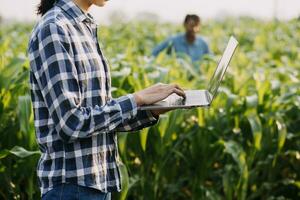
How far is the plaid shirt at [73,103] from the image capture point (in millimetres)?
1928

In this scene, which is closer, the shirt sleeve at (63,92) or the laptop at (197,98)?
the shirt sleeve at (63,92)

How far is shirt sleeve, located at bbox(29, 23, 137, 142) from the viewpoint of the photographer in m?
1.92

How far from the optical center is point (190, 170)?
432cm

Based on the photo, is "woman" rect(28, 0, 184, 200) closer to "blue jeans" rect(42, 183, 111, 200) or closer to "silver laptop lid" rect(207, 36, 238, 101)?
"blue jeans" rect(42, 183, 111, 200)

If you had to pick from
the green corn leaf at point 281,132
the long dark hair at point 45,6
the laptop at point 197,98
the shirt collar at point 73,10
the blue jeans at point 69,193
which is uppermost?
the long dark hair at point 45,6

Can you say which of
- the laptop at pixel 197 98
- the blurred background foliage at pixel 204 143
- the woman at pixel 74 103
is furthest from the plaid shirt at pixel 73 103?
the blurred background foliage at pixel 204 143

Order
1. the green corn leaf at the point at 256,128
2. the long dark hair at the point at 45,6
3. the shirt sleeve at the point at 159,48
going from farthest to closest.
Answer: the shirt sleeve at the point at 159,48 → the green corn leaf at the point at 256,128 → the long dark hair at the point at 45,6

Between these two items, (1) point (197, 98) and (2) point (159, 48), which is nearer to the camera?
(1) point (197, 98)

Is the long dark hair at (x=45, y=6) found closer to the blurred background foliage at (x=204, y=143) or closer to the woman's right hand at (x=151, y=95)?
the woman's right hand at (x=151, y=95)

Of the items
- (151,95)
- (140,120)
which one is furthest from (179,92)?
(140,120)

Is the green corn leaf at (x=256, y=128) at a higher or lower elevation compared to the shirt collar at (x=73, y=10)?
lower

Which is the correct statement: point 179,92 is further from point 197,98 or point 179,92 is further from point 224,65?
point 224,65

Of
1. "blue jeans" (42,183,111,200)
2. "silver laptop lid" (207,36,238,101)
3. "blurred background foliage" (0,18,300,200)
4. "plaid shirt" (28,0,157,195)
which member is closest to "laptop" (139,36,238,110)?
"silver laptop lid" (207,36,238,101)

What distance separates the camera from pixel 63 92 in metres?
1.91
